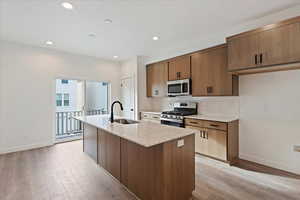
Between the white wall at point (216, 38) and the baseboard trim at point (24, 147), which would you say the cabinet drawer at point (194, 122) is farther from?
the baseboard trim at point (24, 147)

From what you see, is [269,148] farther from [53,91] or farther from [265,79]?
[53,91]

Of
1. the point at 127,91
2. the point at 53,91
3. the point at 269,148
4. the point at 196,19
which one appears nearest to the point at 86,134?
the point at 53,91

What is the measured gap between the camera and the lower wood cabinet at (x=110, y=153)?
239 cm

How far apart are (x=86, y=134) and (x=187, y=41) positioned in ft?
11.4

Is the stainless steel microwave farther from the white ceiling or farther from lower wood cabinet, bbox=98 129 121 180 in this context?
lower wood cabinet, bbox=98 129 121 180

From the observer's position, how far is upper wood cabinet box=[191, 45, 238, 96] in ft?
10.5

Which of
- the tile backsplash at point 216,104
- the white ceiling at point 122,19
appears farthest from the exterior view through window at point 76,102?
the tile backsplash at point 216,104

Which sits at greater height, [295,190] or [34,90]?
[34,90]

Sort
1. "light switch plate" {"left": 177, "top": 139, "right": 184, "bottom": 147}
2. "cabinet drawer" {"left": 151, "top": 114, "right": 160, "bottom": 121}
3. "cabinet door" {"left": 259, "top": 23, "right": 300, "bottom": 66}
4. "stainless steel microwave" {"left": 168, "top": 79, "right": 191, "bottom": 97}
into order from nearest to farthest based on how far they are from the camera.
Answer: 1. "light switch plate" {"left": 177, "top": 139, "right": 184, "bottom": 147}
2. "cabinet door" {"left": 259, "top": 23, "right": 300, "bottom": 66}
3. "stainless steel microwave" {"left": 168, "top": 79, "right": 191, "bottom": 97}
4. "cabinet drawer" {"left": 151, "top": 114, "right": 160, "bottom": 121}

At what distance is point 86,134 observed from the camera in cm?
359

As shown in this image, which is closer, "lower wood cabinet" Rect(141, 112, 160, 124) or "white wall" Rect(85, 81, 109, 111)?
"lower wood cabinet" Rect(141, 112, 160, 124)

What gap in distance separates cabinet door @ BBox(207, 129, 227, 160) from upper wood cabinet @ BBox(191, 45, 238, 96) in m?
0.84

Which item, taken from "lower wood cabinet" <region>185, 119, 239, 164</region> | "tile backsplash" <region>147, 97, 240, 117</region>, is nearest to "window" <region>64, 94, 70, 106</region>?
"tile backsplash" <region>147, 97, 240, 117</region>

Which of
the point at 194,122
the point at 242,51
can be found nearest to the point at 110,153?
the point at 194,122
